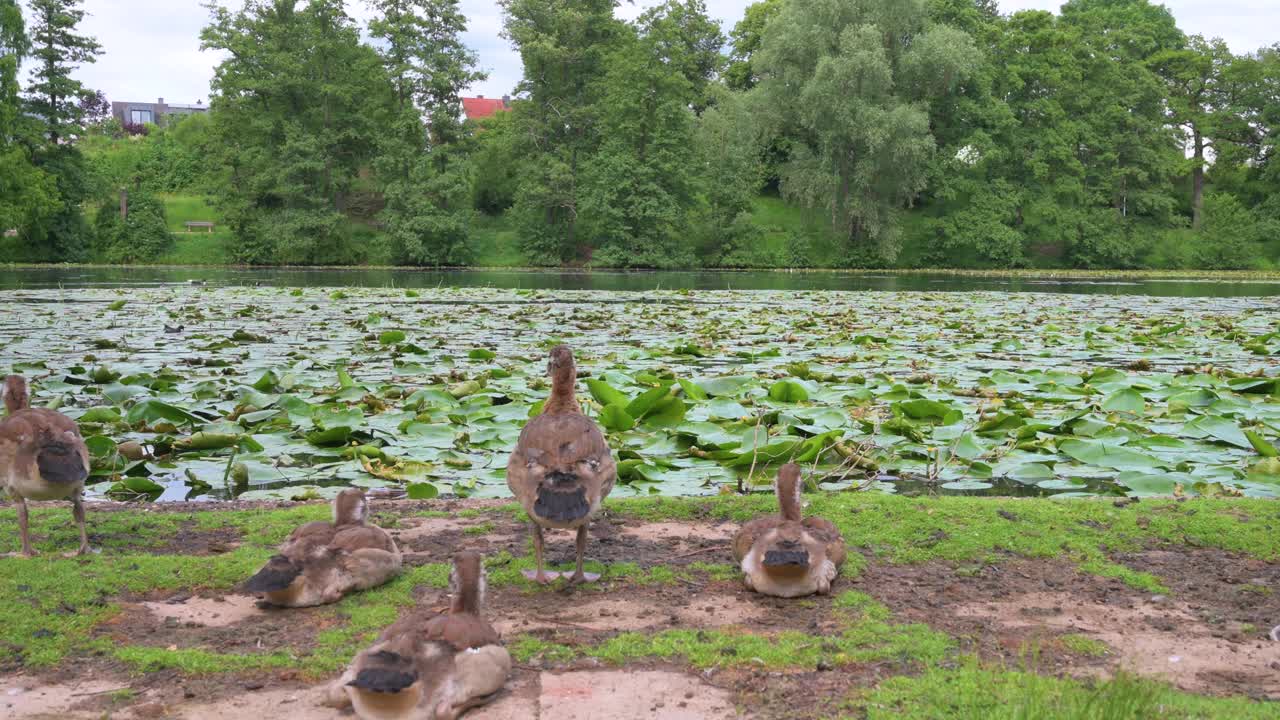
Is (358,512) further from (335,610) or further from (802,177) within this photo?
(802,177)

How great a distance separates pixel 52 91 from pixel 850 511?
52.4 metres

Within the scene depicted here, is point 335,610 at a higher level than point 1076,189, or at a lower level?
lower

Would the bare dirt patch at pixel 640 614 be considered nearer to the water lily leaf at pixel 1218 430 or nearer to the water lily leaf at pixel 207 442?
the water lily leaf at pixel 207 442

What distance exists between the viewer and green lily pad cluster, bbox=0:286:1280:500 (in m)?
6.52

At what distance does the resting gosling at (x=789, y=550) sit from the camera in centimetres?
416

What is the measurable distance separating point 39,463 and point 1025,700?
4.24m

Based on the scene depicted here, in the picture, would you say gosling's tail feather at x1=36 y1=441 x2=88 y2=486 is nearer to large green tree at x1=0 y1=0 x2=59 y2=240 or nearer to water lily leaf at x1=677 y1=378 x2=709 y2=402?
water lily leaf at x1=677 y1=378 x2=709 y2=402

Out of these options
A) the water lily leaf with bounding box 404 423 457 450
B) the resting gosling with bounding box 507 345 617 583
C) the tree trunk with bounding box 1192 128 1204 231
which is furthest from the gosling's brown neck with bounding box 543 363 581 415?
the tree trunk with bounding box 1192 128 1204 231

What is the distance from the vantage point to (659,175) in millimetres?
50719

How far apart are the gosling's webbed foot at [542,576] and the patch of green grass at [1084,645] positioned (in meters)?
2.10

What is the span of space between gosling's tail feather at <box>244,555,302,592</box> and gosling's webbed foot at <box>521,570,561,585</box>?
99cm

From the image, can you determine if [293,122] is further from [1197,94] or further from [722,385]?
[1197,94]

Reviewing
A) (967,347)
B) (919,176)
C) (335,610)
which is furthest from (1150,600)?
(919,176)

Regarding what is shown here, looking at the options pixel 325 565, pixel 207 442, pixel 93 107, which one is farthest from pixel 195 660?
pixel 93 107
